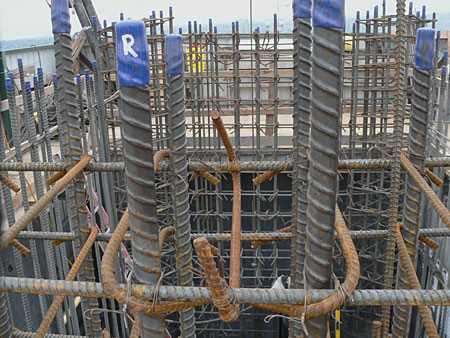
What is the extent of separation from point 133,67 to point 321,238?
875 millimetres

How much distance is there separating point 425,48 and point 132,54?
1541mm

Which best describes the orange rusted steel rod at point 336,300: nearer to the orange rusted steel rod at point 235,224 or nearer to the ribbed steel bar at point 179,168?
the orange rusted steel rod at point 235,224

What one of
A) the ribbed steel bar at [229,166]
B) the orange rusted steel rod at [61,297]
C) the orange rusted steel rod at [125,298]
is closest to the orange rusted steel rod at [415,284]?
the ribbed steel bar at [229,166]

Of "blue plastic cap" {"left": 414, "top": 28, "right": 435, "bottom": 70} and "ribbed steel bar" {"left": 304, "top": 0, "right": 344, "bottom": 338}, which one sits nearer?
"ribbed steel bar" {"left": 304, "top": 0, "right": 344, "bottom": 338}

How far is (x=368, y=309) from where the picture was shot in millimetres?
7863

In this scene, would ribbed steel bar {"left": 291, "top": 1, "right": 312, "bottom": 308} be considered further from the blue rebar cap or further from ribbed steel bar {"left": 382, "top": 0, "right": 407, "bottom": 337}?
the blue rebar cap

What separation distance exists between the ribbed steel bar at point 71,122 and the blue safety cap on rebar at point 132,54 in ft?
4.71

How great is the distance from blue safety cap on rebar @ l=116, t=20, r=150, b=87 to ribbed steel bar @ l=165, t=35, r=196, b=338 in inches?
24.1

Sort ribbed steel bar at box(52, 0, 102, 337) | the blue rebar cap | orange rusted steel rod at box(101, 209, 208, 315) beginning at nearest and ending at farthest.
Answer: orange rusted steel rod at box(101, 209, 208, 315)
the blue rebar cap
ribbed steel bar at box(52, 0, 102, 337)

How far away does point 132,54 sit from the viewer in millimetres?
1484

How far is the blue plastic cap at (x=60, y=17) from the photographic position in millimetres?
2691

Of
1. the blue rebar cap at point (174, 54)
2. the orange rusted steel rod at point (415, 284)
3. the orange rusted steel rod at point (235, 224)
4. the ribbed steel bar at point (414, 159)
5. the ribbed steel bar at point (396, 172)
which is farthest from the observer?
the ribbed steel bar at point (396, 172)

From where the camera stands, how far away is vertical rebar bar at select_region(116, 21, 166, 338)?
1.48 meters

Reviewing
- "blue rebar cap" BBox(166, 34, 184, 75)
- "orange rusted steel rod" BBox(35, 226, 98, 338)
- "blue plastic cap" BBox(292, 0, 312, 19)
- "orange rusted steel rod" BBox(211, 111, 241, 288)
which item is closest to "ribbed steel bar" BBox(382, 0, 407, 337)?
"blue plastic cap" BBox(292, 0, 312, 19)
